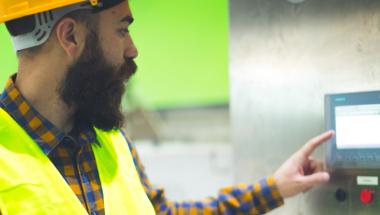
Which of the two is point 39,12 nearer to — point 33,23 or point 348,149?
point 33,23

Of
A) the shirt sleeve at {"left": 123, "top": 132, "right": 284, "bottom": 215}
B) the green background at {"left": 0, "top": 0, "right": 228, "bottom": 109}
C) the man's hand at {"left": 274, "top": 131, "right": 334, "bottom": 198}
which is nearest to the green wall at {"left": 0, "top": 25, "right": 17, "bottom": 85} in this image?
the green background at {"left": 0, "top": 0, "right": 228, "bottom": 109}

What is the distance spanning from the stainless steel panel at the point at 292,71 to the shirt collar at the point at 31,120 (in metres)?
0.42

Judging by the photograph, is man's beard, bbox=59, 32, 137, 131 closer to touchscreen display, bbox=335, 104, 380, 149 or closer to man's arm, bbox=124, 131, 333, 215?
man's arm, bbox=124, 131, 333, 215

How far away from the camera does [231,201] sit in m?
1.06

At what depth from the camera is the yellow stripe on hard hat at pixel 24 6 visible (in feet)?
2.75

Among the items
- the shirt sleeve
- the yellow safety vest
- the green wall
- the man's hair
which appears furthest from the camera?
the green wall

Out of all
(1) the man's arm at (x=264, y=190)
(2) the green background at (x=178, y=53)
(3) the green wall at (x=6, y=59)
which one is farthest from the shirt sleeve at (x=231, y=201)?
(3) the green wall at (x=6, y=59)

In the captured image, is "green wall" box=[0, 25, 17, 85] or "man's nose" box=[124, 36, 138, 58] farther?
"green wall" box=[0, 25, 17, 85]

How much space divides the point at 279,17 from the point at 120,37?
347 mm

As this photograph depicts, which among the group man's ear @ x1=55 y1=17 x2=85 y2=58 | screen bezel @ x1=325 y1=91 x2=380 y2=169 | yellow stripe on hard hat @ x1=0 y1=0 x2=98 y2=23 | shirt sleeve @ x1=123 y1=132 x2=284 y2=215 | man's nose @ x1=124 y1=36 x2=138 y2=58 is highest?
yellow stripe on hard hat @ x1=0 y1=0 x2=98 y2=23

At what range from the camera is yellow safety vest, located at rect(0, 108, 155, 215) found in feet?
2.52

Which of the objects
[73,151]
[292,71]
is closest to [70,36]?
[73,151]

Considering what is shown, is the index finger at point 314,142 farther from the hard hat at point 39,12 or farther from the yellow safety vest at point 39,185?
the hard hat at point 39,12

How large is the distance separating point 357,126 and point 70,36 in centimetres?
55
